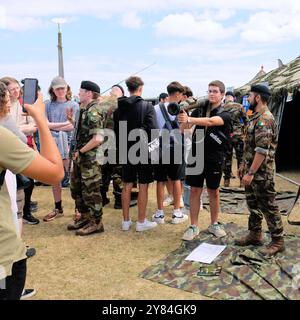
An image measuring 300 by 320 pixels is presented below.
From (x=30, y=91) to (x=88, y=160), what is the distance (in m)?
2.70

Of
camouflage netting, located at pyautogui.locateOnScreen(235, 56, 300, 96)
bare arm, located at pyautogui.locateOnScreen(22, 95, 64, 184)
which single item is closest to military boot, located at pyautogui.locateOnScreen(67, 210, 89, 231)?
bare arm, located at pyautogui.locateOnScreen(22, 95, 64, 184)

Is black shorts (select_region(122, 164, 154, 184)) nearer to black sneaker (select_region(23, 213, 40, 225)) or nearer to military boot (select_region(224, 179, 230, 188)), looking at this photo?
black sneaker (select_region(23, 213, 40, 225))

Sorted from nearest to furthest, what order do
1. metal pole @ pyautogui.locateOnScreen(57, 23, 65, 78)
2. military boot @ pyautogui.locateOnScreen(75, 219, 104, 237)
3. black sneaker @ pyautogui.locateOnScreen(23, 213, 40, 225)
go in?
military boot @ pyautogui.locateOnScreen(75, 219, 104, 237) < black sneaker @ pyautogui.locateOnScreen(23, 213, 40, 225) < metal pole @ pyautogui.locateOnScreen(57, 23, 65, 78)

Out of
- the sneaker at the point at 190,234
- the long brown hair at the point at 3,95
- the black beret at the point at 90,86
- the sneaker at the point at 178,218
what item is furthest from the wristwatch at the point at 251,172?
the long brown hair at the point at 3,95

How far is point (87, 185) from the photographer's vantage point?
4.77 m

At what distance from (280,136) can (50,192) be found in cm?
645

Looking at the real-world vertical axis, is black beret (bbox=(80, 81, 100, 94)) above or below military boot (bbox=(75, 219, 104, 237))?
above

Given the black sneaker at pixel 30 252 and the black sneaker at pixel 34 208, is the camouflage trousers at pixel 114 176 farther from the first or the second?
the black sneaker at pixel 30 252

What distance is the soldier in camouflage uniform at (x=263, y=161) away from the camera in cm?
382

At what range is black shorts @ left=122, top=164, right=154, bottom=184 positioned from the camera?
4.80 meters

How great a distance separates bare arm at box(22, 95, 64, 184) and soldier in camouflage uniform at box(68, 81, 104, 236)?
2.85 metres

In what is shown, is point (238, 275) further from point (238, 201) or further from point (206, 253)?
point (238, 201)

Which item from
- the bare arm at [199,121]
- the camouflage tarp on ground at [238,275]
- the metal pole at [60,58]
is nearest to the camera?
the camouflage tarp on ground at [238,275]
